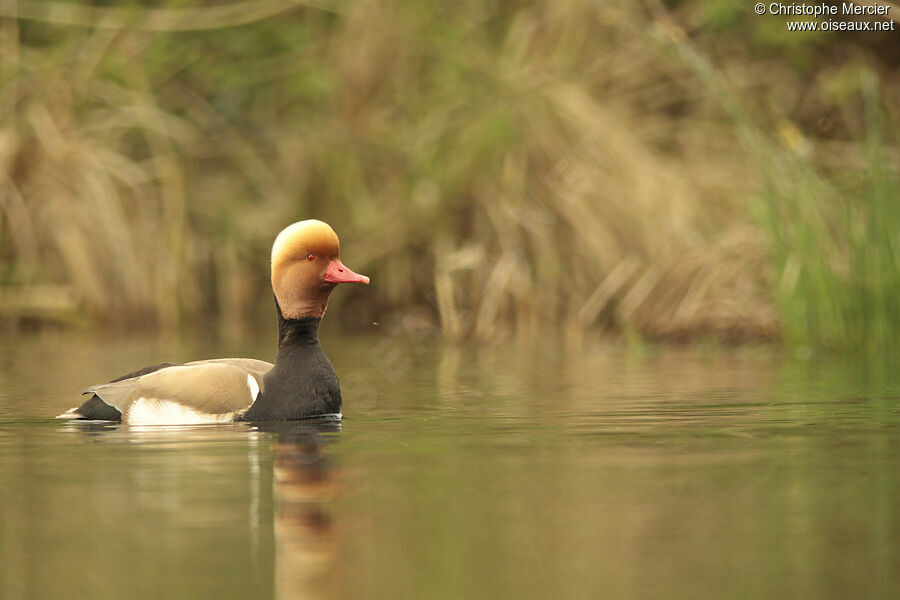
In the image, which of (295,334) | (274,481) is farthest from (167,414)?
(274,481)

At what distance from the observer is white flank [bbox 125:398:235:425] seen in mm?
6859

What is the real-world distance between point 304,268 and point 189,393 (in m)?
0.83

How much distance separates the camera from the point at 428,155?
14297 millimetres

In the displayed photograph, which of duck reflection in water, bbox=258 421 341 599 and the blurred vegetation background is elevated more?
the blurred vegetation background

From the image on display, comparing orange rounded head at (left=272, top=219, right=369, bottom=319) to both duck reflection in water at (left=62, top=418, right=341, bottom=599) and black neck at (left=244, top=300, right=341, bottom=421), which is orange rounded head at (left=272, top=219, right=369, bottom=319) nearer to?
black neck at (left=244, top=300, right=341, bottom=421)

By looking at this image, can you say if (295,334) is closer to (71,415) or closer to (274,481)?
(71,415)

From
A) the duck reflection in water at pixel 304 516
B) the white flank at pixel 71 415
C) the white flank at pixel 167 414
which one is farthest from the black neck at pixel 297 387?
the white flank at pixel 71 415

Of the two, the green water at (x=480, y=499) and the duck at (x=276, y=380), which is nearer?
the green water at (x=480, y=499)

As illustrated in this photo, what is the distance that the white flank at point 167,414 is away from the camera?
686 cm

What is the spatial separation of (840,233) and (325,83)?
6747 mm

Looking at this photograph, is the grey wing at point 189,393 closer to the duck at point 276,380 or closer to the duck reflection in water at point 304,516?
the duck at point 276,380

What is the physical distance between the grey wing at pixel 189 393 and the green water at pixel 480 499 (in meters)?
0.17

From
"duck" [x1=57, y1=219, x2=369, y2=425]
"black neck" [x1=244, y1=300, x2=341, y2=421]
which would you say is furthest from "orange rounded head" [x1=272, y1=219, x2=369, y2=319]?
"black neck" [x1=244, y1=300, x2=341, y2=421]

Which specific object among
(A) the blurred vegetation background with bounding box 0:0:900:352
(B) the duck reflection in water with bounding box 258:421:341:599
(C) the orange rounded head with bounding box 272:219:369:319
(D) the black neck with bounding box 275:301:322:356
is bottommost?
(B) the duck reflection in water with bounding box 258:421:341:599
